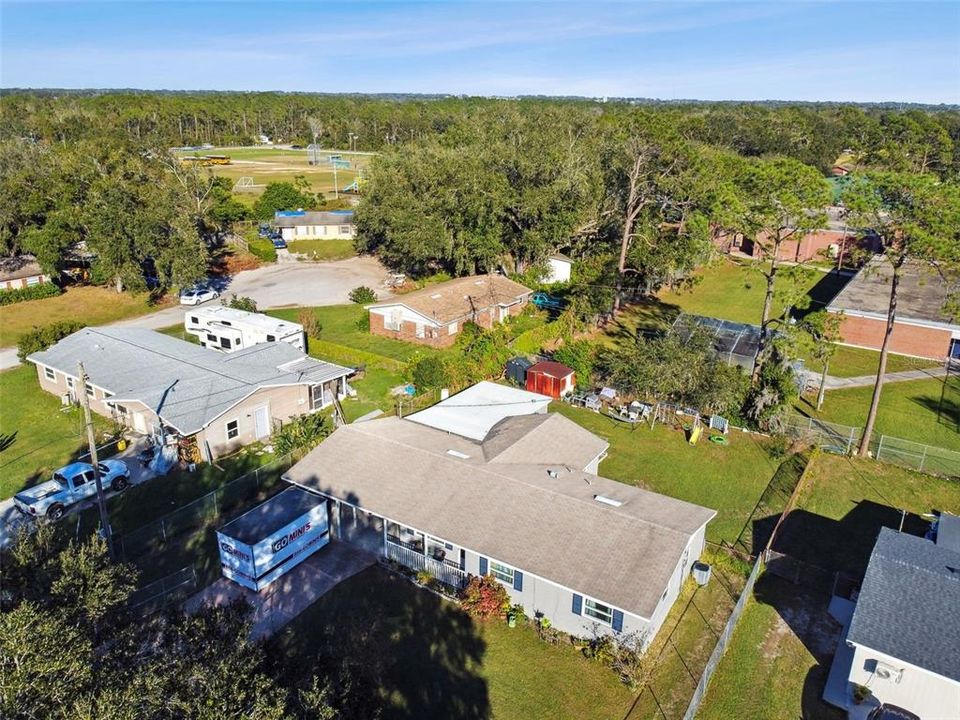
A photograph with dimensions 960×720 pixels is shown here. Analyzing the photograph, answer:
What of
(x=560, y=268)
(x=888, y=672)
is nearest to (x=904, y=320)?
(x=560, y=268)

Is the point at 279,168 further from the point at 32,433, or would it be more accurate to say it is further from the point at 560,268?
the point at 32,433

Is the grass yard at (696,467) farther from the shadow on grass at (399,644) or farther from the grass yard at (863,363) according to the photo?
the grass yard at (863,363)

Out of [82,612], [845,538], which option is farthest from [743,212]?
[82,612]

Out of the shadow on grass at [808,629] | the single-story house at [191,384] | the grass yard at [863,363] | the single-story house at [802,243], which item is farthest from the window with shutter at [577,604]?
the single-story house at [802,243]

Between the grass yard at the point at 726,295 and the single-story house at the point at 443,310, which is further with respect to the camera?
the grass yard at the point at 726,295

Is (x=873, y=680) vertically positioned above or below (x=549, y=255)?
below

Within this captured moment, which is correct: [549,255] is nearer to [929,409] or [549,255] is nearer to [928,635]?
[929,409]
